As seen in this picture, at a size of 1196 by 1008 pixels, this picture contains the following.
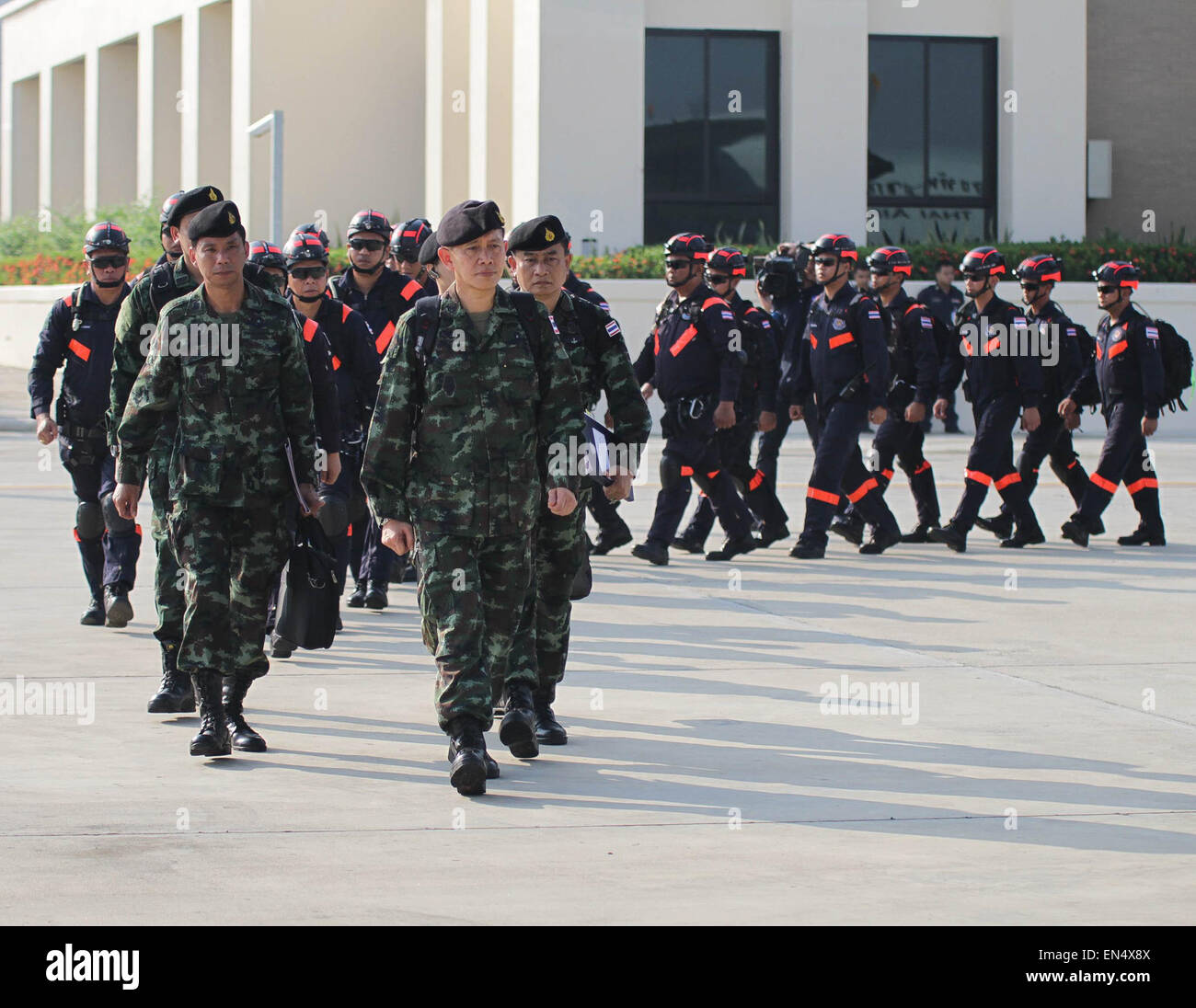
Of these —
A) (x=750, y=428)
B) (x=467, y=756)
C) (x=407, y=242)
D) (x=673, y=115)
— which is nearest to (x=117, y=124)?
(x=673, y=115)

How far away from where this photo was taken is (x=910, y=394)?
45.5 ft

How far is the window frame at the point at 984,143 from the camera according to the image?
28703mm

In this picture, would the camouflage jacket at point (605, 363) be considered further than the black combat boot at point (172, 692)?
No

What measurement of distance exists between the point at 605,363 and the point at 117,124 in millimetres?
35691

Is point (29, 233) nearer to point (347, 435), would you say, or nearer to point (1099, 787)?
point (347, 435)

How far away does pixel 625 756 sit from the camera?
7047 mm

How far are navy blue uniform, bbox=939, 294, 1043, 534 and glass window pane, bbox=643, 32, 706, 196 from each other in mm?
14586

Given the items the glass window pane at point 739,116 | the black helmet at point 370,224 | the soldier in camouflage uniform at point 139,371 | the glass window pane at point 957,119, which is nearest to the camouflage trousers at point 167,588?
the soldier in camouflage uniform at point 139,371

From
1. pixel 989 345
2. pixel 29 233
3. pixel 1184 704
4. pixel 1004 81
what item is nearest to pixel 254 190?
pixel 29 233

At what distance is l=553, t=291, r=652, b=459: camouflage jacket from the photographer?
7.18m

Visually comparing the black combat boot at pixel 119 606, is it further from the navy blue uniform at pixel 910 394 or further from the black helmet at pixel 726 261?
the navy blue uniform at pixel 910 394

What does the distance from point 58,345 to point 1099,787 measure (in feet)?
18.5

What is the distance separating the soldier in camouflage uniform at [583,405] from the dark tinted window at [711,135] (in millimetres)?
20783
